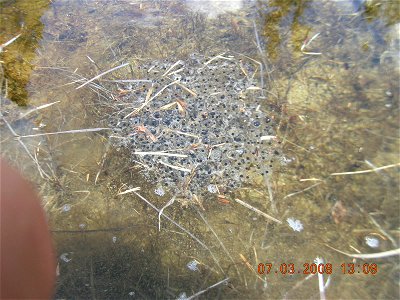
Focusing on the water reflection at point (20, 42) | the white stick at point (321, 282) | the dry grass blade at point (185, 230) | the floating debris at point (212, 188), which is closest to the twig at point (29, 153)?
the water reflection at point (20, 42)

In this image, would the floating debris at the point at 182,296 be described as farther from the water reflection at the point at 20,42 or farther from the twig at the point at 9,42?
the twig at the point at 9,42

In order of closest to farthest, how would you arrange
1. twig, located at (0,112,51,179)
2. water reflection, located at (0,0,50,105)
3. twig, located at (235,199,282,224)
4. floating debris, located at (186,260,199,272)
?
floating debris, located at (186,260,199,272), twig, located at (235,199,282,224), twig, located at (0,112,51,179), water reflection, located at (0,0,50,105)

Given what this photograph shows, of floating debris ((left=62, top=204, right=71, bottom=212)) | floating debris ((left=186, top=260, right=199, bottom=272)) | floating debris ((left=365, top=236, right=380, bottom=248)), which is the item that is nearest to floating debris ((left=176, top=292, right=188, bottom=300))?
floating debris ((left=186, top=260, right=199, bottom=272))

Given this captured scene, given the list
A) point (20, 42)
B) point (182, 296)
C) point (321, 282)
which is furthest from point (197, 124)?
point (20, 42)

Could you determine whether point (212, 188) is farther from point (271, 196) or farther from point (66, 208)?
point (66, 208)

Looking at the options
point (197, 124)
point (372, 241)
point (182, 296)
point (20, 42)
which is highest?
point (20, 42)

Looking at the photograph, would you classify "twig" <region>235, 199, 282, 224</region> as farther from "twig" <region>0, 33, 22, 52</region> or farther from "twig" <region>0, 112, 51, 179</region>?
"twig" <region>0, 33, 22, 52</region>

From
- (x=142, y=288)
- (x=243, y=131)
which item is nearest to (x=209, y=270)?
(x=142, y=288)

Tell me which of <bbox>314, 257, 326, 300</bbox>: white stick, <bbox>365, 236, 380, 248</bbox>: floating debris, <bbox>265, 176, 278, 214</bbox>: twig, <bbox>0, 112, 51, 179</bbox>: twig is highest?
<bbox>0, 112, 51, 179</bbox>: twig
